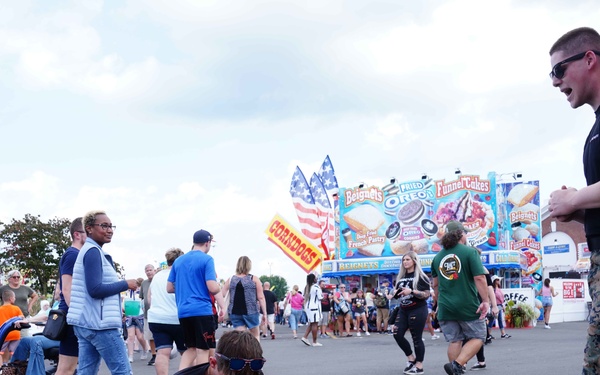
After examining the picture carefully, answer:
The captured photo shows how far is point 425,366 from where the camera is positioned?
12312 millimetres

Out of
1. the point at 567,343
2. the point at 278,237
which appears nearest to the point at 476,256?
the point at 567,343

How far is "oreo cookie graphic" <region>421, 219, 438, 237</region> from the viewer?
3366 cm

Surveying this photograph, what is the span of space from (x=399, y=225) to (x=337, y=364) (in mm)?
21792

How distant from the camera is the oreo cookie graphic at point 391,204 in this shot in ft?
114

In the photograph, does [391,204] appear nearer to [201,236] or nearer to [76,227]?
[201,236]

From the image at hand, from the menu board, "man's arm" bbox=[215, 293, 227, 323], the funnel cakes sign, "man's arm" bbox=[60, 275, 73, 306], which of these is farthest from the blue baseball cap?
the menu board

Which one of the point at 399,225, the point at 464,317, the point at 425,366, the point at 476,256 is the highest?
the point at 399,225

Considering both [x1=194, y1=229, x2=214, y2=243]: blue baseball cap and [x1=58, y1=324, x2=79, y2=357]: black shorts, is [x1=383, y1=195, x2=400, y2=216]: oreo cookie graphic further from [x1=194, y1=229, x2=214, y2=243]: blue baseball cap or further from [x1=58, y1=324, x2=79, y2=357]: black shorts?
[x1=58, y1=324, x2=79, y2=357]: black shorts

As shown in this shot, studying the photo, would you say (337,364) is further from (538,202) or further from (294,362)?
(538,202)

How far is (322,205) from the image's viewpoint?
3959 cm

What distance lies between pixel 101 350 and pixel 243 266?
6276 millimetres

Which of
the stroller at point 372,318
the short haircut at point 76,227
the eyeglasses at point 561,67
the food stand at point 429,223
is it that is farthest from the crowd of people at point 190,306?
the food stand at point 429,223

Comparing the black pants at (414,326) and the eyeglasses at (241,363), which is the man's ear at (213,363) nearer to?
the eyeglasses at (241,363)

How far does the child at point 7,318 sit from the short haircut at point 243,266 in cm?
352
